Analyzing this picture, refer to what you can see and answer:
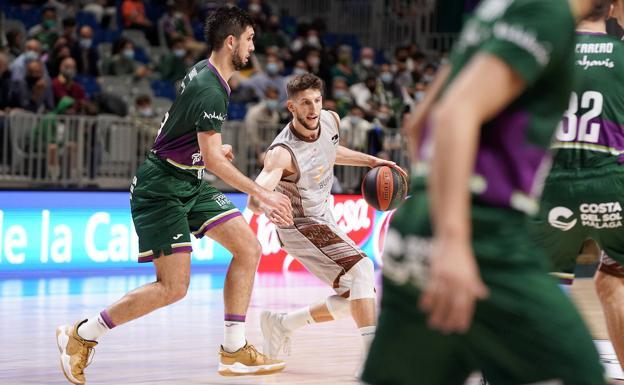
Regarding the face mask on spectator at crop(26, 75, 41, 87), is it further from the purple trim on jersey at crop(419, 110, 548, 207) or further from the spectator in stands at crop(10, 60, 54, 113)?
the purple trim on jersey at crop(419, 110, 548, 207)

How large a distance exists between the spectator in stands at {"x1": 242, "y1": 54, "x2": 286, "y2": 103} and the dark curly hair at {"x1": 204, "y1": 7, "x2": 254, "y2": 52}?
11.9 m

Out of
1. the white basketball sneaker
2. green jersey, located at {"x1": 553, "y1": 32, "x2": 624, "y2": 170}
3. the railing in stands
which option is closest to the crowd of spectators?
the railing in stands

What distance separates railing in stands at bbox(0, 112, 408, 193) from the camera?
566 inches

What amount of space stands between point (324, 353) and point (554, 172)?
125 inches

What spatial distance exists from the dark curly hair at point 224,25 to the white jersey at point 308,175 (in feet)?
2.57

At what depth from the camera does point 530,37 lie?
8.64ft

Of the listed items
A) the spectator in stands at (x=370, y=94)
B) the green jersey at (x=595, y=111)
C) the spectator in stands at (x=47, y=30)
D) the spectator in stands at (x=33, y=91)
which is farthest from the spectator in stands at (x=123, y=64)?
the green jersey at (x=595, y=111)

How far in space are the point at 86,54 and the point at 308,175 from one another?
11605mm

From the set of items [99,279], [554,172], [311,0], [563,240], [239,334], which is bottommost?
[99,279]

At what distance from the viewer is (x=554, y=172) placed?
5.20m

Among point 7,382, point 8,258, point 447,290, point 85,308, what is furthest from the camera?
point 8,258

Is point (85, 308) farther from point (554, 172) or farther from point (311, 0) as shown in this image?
point (311, 0)

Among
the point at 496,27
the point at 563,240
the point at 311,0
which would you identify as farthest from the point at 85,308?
the point at 311,0

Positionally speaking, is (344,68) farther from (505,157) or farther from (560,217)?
(505,157)
